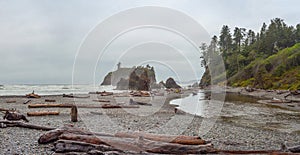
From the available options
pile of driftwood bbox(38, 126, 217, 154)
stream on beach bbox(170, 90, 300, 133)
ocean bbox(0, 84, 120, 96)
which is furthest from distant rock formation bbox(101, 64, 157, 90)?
pile of driftwood bbox(38, 126, 217, 154)

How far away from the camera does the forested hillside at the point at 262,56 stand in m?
82.2

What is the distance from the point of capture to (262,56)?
115 metres

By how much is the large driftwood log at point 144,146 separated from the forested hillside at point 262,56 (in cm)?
6208

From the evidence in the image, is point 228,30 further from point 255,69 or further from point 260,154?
point 260,154

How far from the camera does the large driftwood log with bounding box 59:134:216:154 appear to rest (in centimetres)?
919

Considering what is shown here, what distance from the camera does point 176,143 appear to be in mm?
9898

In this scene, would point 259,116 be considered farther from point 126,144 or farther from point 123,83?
point 123,83

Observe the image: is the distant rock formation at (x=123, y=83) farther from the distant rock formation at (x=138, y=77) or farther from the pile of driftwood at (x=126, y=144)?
the pile of driftwood at (x=126, y=144)

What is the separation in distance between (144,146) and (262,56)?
116m

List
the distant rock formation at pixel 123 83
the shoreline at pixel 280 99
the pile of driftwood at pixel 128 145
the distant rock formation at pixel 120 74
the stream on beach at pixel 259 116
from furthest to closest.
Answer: the distant rock formation at pixel 123 83 → the distant rock formation at pixel 120 74 → the shoreline at pixel 280 99 → the stream on beach at pixel 259 116 → the pile of driftwood at pixel 128 145

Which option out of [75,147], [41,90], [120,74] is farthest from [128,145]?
[41,90]

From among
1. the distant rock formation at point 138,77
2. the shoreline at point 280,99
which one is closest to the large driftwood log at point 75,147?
the shoreline at point 280,99

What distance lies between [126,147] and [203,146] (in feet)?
8.71

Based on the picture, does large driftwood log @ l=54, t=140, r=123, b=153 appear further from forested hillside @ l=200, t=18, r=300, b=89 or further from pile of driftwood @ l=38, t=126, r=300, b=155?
forested hillside @ l=200, t=18, r=300, b=89
